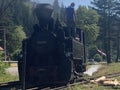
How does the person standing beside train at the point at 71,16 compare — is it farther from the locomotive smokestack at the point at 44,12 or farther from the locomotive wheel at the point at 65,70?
the locomotive wheel at the point at 65,70

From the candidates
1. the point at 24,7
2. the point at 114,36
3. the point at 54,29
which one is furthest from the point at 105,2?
the point at 54,29

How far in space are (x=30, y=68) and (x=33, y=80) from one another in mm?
524

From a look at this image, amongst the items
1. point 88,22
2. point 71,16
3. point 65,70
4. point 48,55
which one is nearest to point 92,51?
point 88,22

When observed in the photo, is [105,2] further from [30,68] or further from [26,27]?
[30,68]

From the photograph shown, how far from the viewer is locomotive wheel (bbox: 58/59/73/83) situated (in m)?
17.3

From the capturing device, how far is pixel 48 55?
58.8ft

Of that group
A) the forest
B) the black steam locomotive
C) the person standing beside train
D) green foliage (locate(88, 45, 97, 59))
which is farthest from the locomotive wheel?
green foliage (locate(88, 45, 97, 59))

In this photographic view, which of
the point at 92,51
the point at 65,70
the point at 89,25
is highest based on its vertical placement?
the point at 89,25

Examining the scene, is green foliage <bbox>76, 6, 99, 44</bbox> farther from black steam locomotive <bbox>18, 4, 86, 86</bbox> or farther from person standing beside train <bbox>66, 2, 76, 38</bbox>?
black steam locomotive <bbox>18, 4, 86, 86</bbox>

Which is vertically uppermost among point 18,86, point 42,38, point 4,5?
point 4,5

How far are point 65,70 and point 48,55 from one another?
1098 millimetres

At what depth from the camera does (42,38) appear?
17.8 meters

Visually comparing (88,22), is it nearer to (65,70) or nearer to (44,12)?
(44,12)

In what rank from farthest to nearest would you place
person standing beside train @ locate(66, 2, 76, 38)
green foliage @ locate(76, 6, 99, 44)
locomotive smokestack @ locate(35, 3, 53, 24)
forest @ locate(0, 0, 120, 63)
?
forest @ locate(0, 0, 120, 63), green foliage @ locate(76, 6, 99, 44), person standing beside train @ locate(66, 2, 76, 38), locomotive smokestack @ locate(35, 3, 53, 24)
